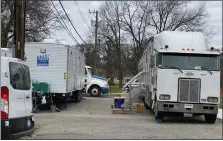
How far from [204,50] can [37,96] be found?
7.42m

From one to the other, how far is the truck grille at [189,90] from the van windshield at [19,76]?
7392 mm

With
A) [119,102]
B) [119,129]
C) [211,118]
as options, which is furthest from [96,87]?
[119,129]

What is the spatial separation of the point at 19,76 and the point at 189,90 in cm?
818

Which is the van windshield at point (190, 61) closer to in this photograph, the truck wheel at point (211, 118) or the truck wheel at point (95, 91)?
the truck wheel at point (211, 118)

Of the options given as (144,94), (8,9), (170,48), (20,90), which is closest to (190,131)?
(170,48)

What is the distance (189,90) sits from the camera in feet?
50.3

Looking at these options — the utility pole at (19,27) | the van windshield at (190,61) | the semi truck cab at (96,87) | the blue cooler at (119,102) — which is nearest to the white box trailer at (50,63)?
the blue cooler at (119,102)

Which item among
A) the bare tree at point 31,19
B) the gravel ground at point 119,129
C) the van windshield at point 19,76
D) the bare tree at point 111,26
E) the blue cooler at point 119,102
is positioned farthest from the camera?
the bare tree at point 111,26

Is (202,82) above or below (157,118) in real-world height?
above

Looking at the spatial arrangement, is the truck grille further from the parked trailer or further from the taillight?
the taillight

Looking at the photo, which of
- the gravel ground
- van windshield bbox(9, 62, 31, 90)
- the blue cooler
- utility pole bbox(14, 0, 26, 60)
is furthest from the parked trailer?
van windshield bbox(9, 62, 31, 90)

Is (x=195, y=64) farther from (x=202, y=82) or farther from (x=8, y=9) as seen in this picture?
(x=8, y=9)

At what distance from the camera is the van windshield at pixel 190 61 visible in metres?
15.5

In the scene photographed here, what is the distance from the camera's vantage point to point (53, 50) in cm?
1870
